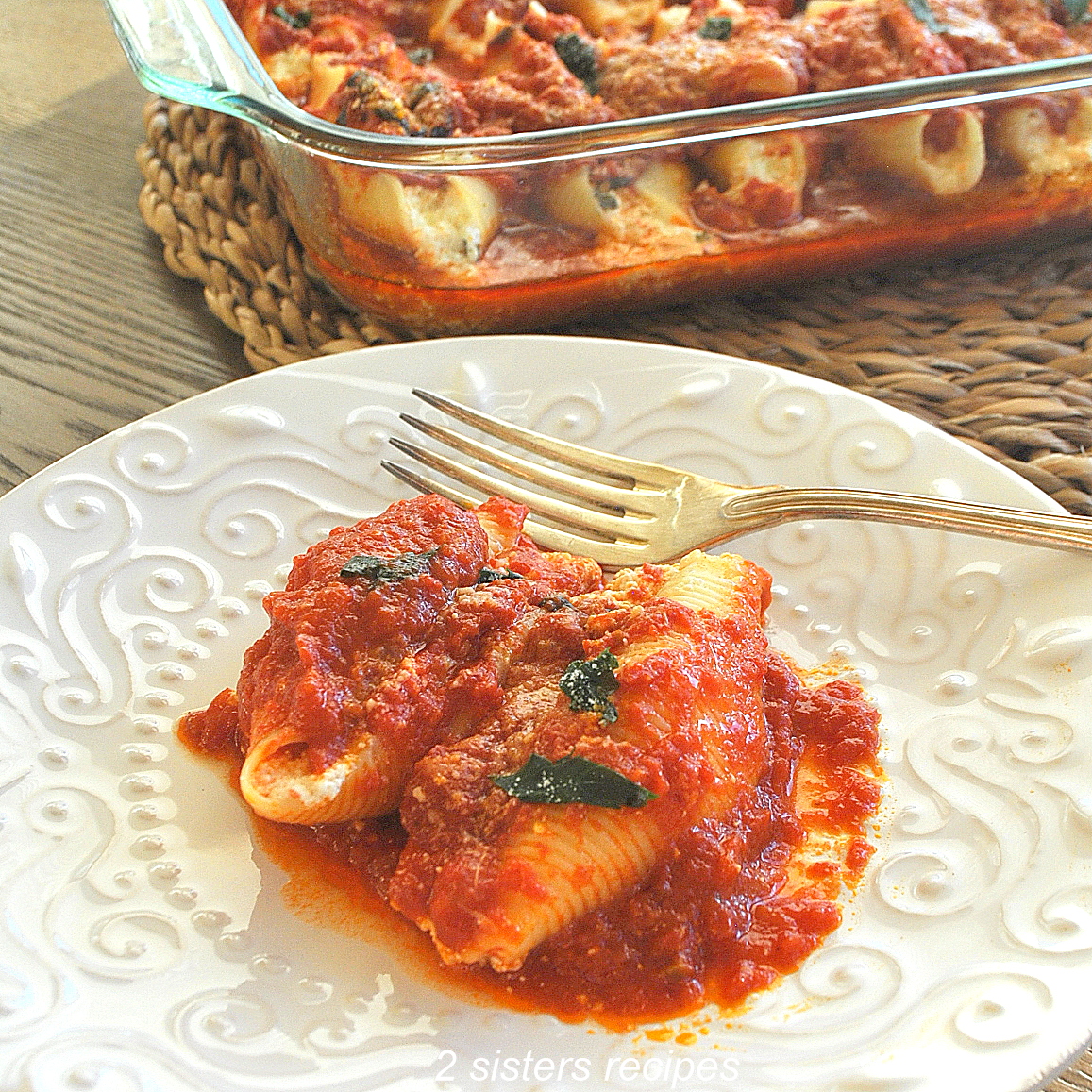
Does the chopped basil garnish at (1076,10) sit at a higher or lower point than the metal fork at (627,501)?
higher

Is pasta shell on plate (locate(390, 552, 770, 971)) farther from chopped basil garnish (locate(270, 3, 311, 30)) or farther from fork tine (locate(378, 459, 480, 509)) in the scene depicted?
chopped basil garnish (locate(270, 3, 311, 30))

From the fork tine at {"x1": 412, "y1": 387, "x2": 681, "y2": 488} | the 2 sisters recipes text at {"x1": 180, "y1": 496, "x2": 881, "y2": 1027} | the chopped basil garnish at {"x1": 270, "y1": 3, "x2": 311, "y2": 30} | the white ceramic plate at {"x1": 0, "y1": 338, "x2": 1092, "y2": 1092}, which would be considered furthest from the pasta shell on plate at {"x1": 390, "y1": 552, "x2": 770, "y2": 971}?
the chopped basil garnish at {"x1": 270, "y1": 3, "x2": 311, "y2": 30}

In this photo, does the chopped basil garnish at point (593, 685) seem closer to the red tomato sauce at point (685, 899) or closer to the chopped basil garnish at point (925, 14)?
the red tomato sauce at point (685, 899)

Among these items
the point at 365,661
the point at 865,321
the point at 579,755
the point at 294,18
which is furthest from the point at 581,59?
the point at 579,755

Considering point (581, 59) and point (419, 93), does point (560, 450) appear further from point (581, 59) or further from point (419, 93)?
point (581, 59)

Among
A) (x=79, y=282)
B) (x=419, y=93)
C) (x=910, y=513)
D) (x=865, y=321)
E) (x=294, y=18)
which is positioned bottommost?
(x=865, y=321)

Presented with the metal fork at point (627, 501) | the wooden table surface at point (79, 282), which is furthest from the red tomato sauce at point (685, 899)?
the wooden table surface at point (79, 282)
